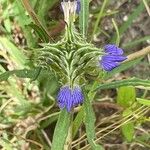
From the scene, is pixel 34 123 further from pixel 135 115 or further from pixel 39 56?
pixel 39 56

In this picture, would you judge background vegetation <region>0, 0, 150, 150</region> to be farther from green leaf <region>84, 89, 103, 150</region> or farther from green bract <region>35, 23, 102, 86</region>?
green bract <region>35, 23, 102, 86</region>

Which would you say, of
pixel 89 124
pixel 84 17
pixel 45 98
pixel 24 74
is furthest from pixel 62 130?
pixel 45 98

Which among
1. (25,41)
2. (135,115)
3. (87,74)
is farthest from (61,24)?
(87,74)

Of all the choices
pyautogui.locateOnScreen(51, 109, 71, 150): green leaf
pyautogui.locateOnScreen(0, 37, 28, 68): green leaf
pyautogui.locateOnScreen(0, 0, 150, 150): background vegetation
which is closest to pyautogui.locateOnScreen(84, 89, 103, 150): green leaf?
pyautogui.locateOnScreen(51, 109, 71, 150): green leaf

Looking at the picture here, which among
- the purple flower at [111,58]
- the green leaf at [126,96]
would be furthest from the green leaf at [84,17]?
the green leaf at [126,96]

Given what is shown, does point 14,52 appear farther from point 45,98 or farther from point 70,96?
point 70,96

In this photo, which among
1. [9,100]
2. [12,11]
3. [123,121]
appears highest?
[12,11]

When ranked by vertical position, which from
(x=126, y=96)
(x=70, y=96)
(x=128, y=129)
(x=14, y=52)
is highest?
(x=14, y=52)
